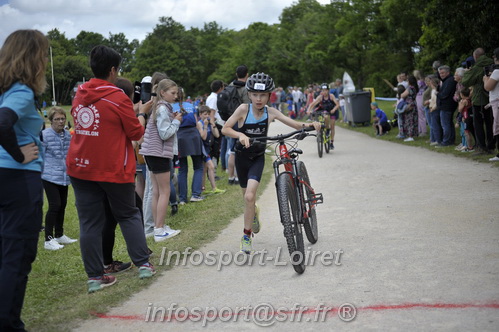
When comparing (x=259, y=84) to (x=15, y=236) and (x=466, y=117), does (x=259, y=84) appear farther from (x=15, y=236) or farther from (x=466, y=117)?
(x=466, y=117)

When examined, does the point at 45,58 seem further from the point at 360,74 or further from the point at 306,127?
the point at 360,74

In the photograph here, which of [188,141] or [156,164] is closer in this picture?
[156,164]

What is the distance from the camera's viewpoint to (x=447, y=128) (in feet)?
53.8

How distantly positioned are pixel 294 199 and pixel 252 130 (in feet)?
3.24

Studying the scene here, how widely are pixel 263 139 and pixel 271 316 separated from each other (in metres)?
2.15

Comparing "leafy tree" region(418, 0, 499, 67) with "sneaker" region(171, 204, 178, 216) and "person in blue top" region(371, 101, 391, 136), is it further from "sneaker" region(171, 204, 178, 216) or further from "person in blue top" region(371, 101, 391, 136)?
"sneaker" region(171, 204, 178, 216)

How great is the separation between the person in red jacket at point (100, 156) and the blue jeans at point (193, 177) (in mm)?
5107

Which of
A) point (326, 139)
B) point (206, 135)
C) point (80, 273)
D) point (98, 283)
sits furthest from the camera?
point (326, 139)

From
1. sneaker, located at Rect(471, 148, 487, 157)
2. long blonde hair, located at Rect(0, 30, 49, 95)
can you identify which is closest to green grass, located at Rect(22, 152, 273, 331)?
long blonde hair, located at Rect(0, 30, 49, 95)

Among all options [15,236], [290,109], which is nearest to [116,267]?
[15,236]

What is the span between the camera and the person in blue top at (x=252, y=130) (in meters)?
6.77

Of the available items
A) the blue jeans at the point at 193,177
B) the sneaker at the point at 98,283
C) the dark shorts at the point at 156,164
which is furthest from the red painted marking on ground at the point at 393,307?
the blue jeans at the point at 193,177

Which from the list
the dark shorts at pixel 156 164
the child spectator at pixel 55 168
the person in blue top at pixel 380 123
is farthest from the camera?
the person in blue top at pixel 380 123

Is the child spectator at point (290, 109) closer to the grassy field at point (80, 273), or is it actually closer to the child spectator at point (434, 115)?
the child spectator at point (434, 115)
